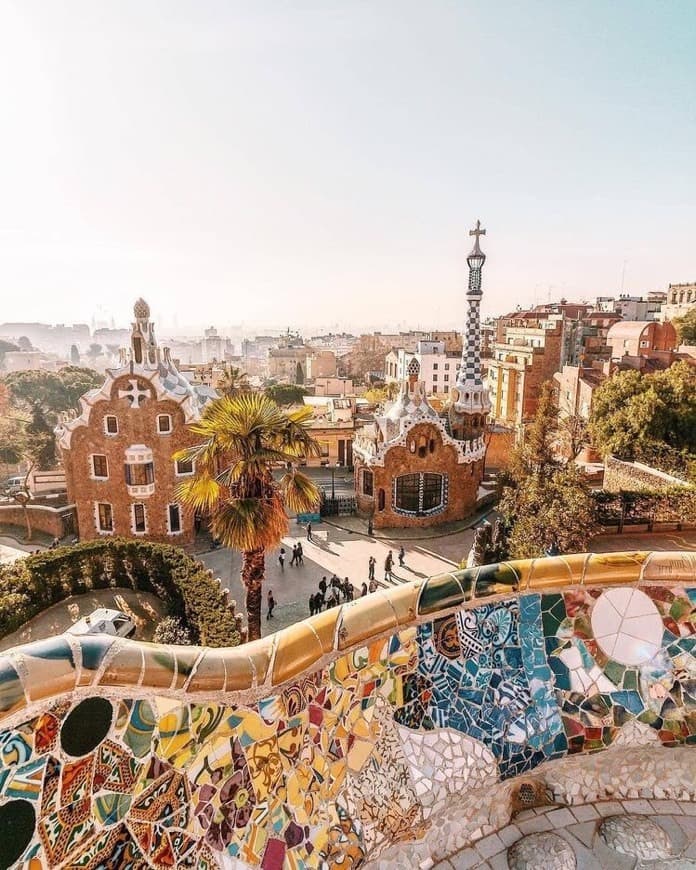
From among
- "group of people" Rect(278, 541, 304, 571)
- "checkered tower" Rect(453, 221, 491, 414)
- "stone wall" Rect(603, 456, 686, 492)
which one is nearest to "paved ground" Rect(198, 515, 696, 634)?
"group of people" Rect(278, 541, 304, 571)

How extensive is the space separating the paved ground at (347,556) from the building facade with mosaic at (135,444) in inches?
101

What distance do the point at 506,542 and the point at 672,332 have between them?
38.5 metres

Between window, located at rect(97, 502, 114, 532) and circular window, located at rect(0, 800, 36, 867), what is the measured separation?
1804cm

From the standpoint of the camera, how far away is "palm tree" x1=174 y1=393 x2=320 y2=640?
9.51 m

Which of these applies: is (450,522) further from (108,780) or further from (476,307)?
(108,780)

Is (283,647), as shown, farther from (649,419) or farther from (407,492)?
(649,419)

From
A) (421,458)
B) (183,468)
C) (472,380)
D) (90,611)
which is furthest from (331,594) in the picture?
(472,380)

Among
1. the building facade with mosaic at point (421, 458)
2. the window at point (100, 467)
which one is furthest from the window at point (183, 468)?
the building facade with mosaic at point (421, 458)

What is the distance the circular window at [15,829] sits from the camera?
126 inches

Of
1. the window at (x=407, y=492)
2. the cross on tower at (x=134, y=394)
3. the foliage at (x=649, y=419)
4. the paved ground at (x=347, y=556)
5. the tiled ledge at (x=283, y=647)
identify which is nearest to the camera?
the tiled ledge at (x=283, y=647)

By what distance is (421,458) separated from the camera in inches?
854

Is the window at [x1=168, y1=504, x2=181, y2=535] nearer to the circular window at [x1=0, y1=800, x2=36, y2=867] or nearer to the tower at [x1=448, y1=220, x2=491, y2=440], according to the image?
the tower at [x1=448, y1=220, x2=491, y2=440]

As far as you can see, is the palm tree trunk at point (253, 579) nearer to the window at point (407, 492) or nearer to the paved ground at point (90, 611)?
the paved ground at point (90, 611)

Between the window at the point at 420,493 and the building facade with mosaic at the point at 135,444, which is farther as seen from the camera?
the window at the point at 420,493
